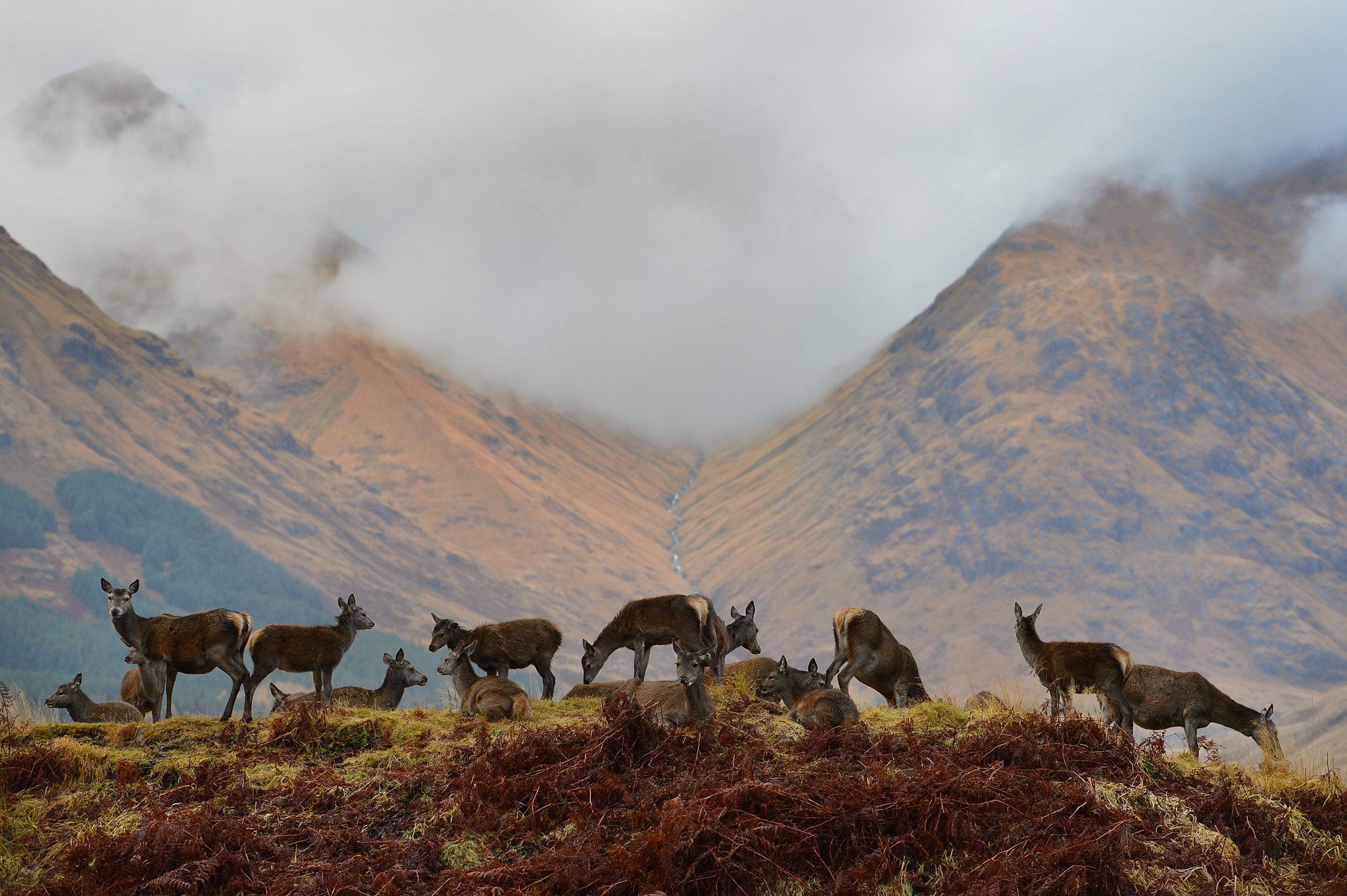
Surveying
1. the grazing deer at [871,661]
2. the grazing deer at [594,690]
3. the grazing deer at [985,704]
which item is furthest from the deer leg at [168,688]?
the grazing deer at [985,704]

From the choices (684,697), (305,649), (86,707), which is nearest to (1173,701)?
(684,697)

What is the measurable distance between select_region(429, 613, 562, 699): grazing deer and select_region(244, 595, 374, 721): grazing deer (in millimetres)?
1735

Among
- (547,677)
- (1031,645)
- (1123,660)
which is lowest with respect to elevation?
(1123,660)

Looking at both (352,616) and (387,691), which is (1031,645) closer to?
(352,616)

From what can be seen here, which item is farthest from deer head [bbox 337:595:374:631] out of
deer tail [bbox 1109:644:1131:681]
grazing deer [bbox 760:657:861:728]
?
deer tail [bbox 1109:644:1131:681]

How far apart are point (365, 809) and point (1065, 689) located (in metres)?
11.1

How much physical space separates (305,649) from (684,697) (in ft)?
24.3

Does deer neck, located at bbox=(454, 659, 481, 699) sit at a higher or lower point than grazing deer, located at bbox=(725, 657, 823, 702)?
higher

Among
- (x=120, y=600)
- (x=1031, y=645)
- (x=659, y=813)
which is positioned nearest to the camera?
(x=659, y=813)

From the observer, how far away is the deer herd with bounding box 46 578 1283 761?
19.5m

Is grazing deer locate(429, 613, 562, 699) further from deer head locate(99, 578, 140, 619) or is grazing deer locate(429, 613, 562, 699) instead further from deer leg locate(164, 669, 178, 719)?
deer head locate(99, 578, 140, 619)

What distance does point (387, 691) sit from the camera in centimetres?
2528

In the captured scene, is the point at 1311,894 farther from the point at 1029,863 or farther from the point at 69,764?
the point at 69,764

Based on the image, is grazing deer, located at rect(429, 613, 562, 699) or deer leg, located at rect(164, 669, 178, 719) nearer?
deer leg, located at rect(164, 669, 178, 719)
